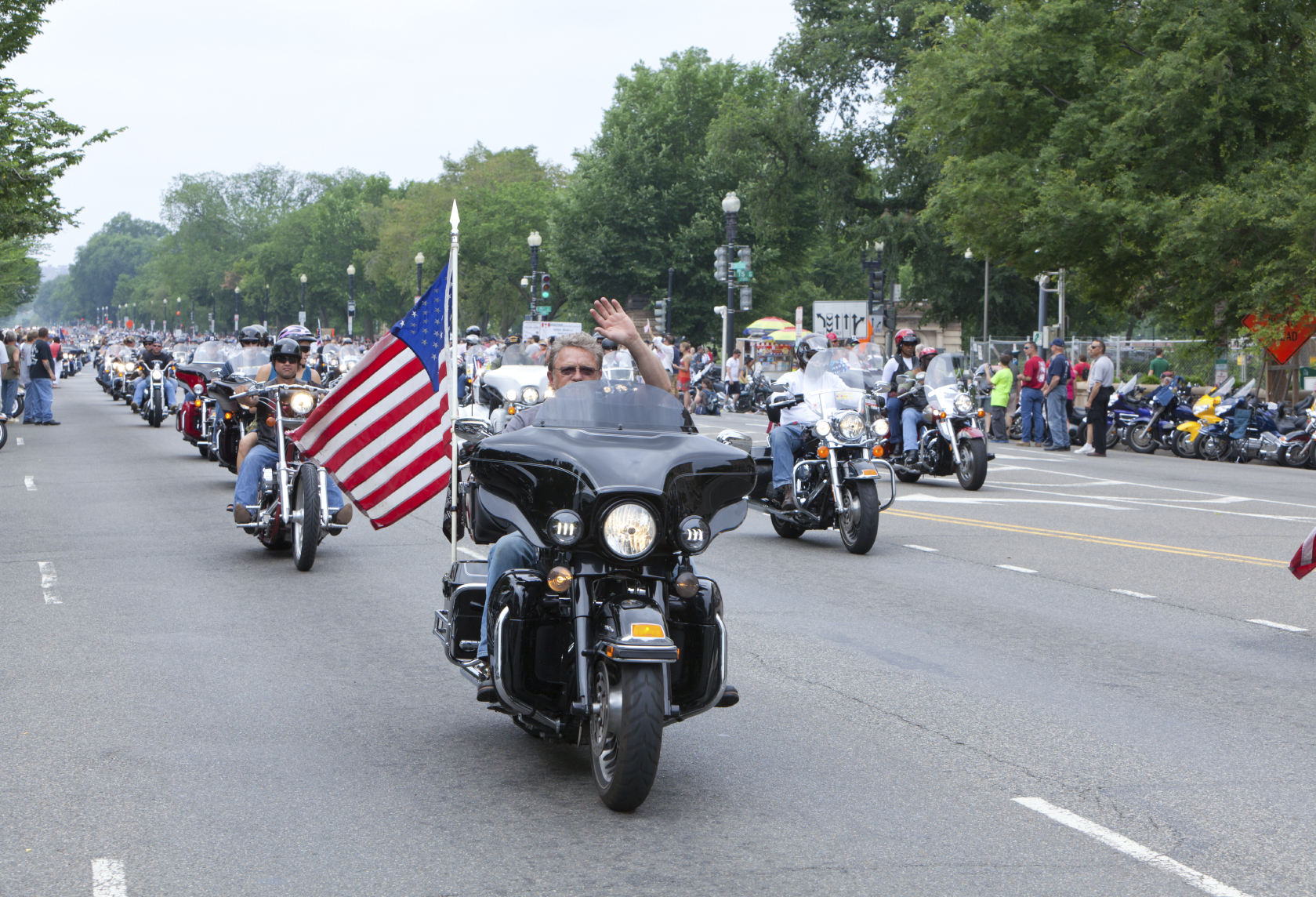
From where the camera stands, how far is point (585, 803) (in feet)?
17.5

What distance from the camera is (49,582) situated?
10.7 m

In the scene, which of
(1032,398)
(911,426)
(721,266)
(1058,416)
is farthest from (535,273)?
(911,426)

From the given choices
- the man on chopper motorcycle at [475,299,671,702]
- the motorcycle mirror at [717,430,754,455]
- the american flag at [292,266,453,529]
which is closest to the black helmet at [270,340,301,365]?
the american flag at [292,266,453,529]

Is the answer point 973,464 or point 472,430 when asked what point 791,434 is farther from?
point 472,430

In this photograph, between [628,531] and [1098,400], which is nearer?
[628,531]

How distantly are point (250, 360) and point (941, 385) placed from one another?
801cm

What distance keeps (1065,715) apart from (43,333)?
1091 inches

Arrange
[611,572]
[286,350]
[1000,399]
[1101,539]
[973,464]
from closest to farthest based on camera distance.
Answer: [611,572], [286,350], [1101,539], [973,464], [1000,399]

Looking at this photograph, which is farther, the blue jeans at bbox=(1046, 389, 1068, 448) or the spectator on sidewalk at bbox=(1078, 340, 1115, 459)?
the blue jeans at bbox=(1046, 389, 1068, 448)

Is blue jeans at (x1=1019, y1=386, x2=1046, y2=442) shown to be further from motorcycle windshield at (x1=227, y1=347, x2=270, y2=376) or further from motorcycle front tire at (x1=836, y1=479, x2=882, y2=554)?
motorcycle front tire at (x1=836, y1=479, x2=882, y2=554)

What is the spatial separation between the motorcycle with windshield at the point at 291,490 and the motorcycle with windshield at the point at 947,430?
8.93m

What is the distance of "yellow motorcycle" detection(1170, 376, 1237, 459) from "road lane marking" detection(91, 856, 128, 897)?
79.6ft

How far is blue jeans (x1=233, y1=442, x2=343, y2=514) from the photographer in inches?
459

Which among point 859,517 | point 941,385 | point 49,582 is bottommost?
point 49,582
